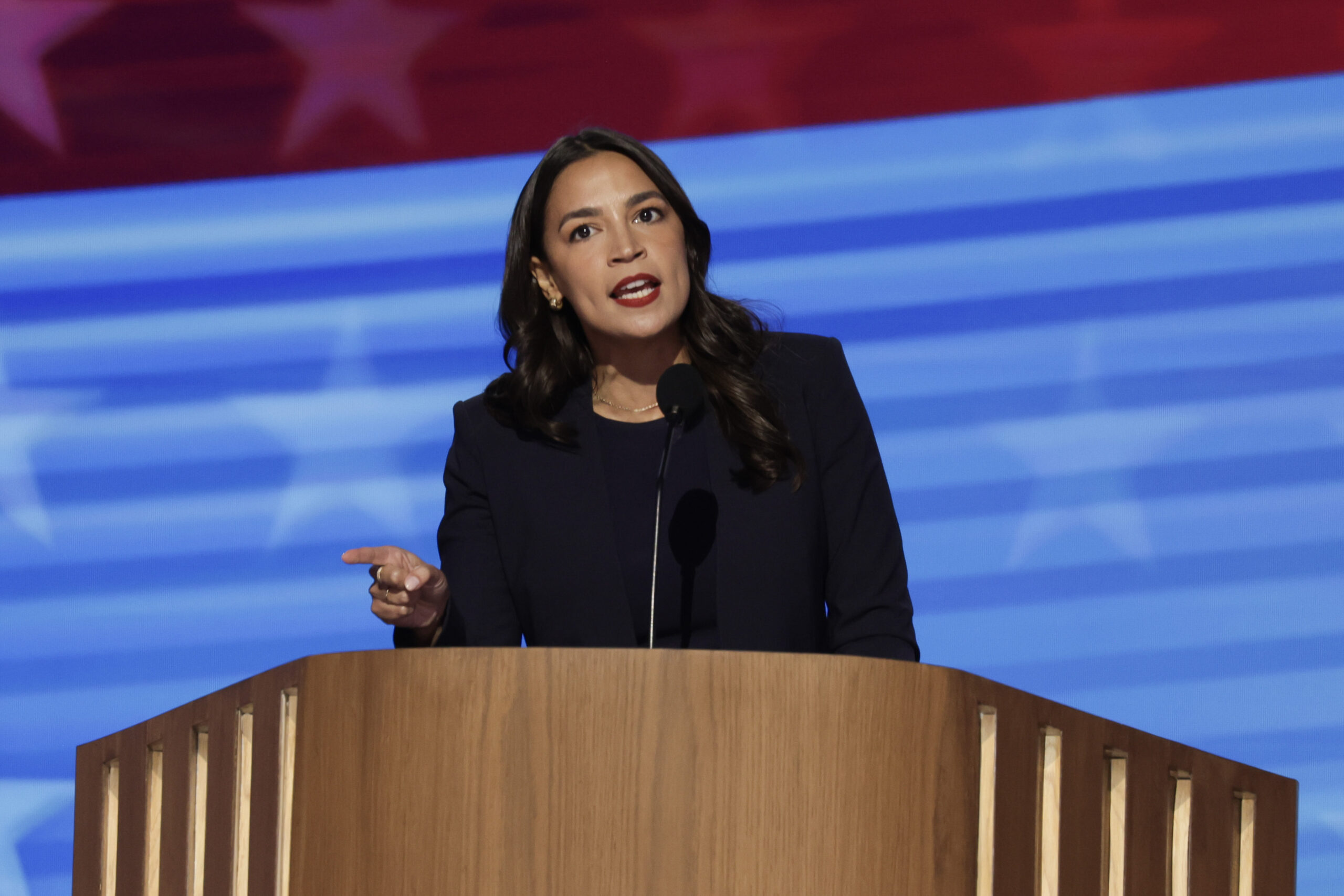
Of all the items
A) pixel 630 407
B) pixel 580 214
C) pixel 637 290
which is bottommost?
pixel 630 407

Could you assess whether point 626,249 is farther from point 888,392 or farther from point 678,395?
point 888,392

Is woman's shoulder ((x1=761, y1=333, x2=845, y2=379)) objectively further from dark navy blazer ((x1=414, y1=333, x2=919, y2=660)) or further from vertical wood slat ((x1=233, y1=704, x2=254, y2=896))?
vertical wood slat ((x1=233, y1=704, x2=254, y2=896))

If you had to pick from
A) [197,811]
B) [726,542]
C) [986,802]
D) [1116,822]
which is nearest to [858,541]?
[726,542]

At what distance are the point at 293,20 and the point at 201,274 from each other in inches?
24.9

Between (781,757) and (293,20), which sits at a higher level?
(293,20)

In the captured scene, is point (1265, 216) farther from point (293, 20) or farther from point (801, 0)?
point (293, 20)

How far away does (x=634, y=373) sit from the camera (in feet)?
6.99

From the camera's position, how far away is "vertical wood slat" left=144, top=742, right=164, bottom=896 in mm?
1660

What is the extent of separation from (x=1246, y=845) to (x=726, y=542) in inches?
28.5

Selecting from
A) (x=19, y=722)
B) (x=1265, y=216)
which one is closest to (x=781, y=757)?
(x=1265, y=216)

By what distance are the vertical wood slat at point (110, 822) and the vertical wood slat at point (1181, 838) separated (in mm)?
1229

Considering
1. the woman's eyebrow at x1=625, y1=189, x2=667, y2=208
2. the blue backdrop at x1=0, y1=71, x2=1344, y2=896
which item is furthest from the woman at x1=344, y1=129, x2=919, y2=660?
the blue backdrop at x1=0, y1=71, x2=1344, y2=896

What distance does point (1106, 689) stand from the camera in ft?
9.85

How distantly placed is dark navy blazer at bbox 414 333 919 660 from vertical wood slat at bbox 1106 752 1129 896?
14.4 inches
